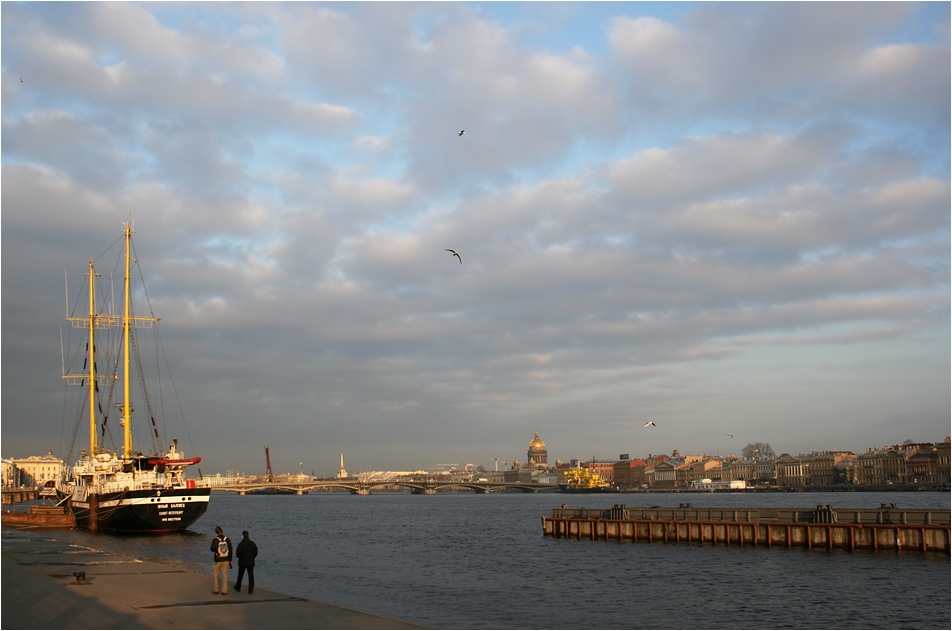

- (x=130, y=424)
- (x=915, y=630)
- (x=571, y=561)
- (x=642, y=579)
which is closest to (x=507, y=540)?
(x=571, y=561)

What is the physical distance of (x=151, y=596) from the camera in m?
27.2

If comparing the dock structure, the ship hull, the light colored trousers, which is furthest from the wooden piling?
the light colored trousers

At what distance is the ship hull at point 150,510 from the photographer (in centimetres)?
7350

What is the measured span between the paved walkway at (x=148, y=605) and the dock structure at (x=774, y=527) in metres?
41.7

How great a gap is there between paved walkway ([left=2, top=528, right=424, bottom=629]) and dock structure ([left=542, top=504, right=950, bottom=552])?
41660 millimetres

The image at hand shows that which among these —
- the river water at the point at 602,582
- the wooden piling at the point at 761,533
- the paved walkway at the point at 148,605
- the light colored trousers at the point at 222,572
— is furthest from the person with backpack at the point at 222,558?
the wooden piling at the point at 761,533

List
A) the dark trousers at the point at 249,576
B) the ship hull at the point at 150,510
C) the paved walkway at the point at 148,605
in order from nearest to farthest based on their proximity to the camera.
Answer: the paved walkway at the point at 148,605 < the dark trousers at the point at 249,576 < the ship hull at the point at 150,510

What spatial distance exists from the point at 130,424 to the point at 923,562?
231ft

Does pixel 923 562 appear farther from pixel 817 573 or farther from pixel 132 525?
pixel 132 525

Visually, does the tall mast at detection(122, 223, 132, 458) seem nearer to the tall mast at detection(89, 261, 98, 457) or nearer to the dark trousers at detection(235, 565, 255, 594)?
the tall mast at detection(89, 261, 98, 457)

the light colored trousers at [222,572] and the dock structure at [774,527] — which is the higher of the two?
the light colored trousers at [222,572]

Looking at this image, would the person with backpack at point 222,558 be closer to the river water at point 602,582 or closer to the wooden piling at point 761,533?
the river water at point 602,582

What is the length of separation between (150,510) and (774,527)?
4966cm

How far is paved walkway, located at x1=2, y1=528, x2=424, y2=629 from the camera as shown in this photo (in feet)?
73.4
